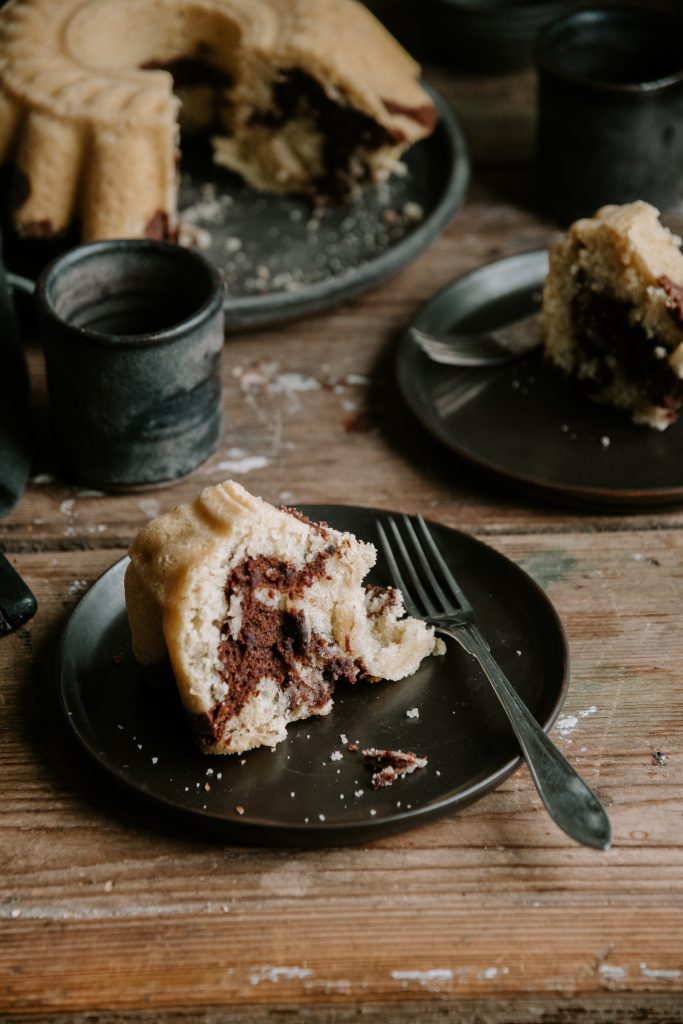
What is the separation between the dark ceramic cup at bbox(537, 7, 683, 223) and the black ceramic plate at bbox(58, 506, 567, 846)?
99 centimetres

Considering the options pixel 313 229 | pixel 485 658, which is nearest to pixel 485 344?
pixel 313 229

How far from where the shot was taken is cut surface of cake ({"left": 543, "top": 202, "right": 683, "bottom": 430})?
169cm

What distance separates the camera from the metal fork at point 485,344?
1.85 m

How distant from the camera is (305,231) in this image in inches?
86.0

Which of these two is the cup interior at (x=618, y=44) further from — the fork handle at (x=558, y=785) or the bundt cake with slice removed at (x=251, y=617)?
the fork handle at (x=558, y=785)

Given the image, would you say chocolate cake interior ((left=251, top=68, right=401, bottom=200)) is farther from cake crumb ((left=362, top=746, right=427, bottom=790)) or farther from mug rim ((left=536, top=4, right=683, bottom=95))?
cake crumb ((left=362, top=746, right=427, bottom=790))

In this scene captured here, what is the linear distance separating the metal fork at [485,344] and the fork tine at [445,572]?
0.43 m

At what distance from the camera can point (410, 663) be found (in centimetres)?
133

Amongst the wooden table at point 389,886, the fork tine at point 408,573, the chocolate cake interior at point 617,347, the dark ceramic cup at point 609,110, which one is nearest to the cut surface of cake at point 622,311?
the chocolate cake interior at point 617,347

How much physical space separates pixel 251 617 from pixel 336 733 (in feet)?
0.50

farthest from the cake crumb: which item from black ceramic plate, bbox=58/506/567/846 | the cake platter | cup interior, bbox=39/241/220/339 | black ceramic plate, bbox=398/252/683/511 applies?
the cake platter

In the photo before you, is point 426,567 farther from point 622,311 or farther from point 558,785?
point 622,311

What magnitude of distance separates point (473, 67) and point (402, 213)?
2.27 ft

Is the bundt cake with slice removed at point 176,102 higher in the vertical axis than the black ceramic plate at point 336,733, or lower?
higher
